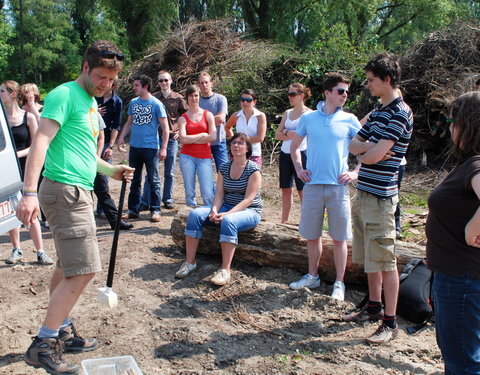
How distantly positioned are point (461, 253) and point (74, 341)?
2702 millimetres

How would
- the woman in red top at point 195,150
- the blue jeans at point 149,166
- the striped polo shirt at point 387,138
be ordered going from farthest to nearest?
the blue jeans at point 149,166 < the woman in red top at point 195,150 < the striped polo shirt at point 387,138

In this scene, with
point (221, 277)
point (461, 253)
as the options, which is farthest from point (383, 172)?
point (221, 277)

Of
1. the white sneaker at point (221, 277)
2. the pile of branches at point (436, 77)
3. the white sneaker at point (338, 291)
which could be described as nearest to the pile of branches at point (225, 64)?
the pile of branches at point (436, 77)

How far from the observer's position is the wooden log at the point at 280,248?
491 centimetres

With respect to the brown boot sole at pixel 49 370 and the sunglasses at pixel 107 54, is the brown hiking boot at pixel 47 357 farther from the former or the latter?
the sunglasses at pixel 107 54

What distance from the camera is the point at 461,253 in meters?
2.46

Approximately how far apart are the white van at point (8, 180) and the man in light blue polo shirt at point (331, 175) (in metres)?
2.64

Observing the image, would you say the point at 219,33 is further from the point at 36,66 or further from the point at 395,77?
the point at 36,66

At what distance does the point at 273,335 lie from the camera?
4.05 meters

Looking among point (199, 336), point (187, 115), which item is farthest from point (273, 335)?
point (187, 115)

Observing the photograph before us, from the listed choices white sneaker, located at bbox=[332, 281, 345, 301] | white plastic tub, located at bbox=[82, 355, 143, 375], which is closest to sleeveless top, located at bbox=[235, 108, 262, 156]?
white sneaker, located at bbox=[332, 281, 345, 301]

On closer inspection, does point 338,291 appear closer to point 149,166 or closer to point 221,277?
point 221,277

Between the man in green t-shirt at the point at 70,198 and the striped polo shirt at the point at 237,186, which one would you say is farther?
the striped polo shirt at the point at 237,186

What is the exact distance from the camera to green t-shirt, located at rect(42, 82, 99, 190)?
312cm
